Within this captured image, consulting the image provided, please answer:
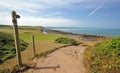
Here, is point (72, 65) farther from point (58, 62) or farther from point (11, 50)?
point (11, 50)

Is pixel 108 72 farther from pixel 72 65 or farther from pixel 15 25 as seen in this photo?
pixel 15 25

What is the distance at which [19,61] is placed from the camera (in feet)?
31.8

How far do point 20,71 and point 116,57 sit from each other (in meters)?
5.20

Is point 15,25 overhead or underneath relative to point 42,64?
overhead

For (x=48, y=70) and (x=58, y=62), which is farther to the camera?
(x=58, y=62)

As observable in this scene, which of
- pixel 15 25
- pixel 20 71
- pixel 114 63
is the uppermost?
pixel 15 25

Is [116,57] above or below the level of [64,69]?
above

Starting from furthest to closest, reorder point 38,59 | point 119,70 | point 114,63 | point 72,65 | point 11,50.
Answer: point 11,50, point 38,59, point 72,65, point 114,63, point 119,70

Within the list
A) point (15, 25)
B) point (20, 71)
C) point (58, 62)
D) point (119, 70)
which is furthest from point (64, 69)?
point (15, 25)

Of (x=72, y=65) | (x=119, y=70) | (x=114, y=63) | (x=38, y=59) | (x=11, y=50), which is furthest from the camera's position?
(x=11, y=50)

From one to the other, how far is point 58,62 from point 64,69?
5.08 feet

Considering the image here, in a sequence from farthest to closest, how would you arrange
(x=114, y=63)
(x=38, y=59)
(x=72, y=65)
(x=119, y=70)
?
(x=38, y=59) < (x=72, y=65) < (x=114, y=63) < (x=119, y=70)

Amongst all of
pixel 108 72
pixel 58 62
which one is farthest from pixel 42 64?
pixel 108 72

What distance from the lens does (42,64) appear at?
10562 millimetres
